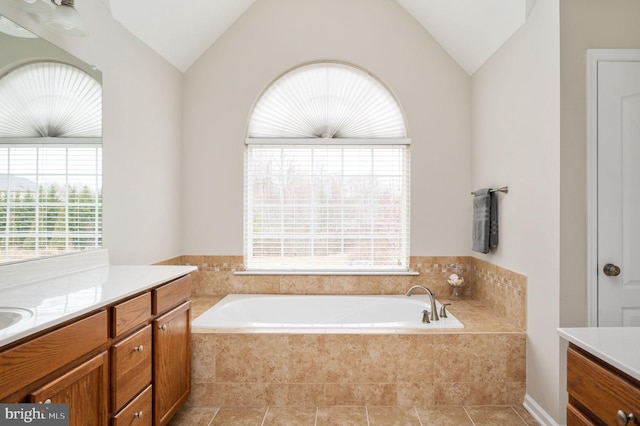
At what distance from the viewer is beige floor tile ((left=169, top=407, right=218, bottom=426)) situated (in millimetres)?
2277

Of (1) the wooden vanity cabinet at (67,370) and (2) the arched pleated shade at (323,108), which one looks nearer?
(1) the wooden vanity cabinet at (67,370)

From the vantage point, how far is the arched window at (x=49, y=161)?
1742 millimetres

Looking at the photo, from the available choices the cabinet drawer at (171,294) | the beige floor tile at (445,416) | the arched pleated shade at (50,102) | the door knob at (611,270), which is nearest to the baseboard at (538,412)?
Answer: the beige floor tile at (445,416)

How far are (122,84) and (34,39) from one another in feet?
2.42

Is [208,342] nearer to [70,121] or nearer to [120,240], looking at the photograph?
[120,240]

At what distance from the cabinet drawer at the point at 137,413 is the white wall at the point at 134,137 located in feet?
3.22

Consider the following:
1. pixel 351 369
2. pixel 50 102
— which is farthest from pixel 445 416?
pixel 50 102

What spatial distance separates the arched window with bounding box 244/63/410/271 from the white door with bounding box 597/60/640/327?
64.9 inches

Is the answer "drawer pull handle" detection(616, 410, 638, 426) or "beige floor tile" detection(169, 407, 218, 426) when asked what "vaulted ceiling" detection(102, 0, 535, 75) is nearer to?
"drawer pull handle" detection(616, 410, 638, 426)

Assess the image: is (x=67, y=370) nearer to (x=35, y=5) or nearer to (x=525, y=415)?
(x=35, y=5)

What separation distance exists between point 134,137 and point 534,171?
2666 millimetres

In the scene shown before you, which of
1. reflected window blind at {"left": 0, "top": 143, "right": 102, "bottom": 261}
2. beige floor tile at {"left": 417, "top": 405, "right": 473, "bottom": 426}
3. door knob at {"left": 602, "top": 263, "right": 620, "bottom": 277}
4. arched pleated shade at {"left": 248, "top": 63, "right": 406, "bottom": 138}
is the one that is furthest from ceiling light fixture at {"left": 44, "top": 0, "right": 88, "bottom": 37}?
door knob at {"left": 602, "top": 263, "right": 620, "bottom": 277}

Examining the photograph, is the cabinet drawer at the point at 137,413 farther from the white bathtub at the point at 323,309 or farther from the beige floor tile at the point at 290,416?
the white bathtub at the point at 323,309

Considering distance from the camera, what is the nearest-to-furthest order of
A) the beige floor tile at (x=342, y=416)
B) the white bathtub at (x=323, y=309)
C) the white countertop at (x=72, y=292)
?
the white countertop at (x=72, y=292)
the beige floor tile at (x=342, y=416)
the white bathtub at (x=323, y=309)
